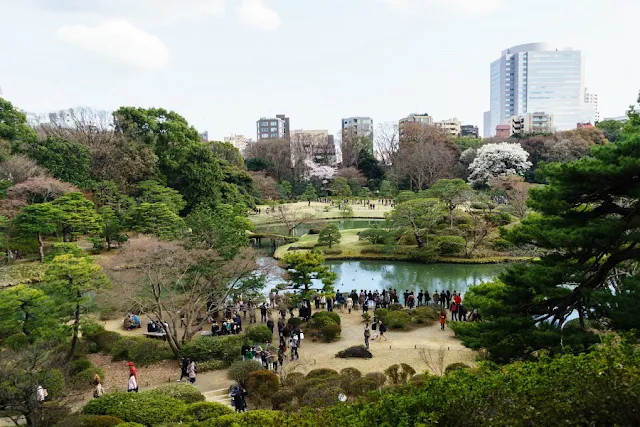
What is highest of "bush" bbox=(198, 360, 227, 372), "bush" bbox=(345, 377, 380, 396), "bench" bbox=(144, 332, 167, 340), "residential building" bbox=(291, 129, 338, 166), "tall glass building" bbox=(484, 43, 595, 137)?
"tall glass building" bbox=(484, 43, 595, 137)

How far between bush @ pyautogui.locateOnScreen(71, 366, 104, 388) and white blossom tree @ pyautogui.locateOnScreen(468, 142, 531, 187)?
38.3 meters

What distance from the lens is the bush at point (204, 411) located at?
8.49 metres

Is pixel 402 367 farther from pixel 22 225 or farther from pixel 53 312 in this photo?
pixel 22 225

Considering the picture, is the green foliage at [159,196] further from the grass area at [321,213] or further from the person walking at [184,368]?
the person walking at [184,368]

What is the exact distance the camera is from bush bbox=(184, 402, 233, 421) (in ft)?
27.9

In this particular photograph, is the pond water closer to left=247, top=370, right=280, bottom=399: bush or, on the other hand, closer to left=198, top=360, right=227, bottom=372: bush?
left=198, top=360, right=227, bottom=372: bush

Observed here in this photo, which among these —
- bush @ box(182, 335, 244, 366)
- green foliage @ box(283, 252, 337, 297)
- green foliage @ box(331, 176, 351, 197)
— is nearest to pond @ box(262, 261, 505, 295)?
green foliage @ box(283, 252, 337, 297)

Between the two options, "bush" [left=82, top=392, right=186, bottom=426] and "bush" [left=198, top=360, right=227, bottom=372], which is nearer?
"bush" [left=82, top=392, right=186, bottom=426]

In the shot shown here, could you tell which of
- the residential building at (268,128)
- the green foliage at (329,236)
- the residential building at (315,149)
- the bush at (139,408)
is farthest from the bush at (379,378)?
the residential building at (268,128)

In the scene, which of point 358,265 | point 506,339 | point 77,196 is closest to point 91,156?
point 77,196

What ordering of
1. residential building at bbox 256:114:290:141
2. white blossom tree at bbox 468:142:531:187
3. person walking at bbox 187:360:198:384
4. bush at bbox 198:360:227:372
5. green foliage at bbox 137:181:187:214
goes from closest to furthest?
person walking at bbox 187:360:198:384, bush at bbox 198:360:227:372, green foliage at bbox 137:181:187:214, white blossom tree at bbox 468:142:531:187, residential building at bbox 256:114:290:141

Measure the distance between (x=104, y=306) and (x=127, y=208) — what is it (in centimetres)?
1646

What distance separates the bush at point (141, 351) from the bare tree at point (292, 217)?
19927 mm

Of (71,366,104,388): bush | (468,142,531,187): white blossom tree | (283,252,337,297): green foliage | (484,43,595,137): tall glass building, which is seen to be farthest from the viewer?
(484,43,595,137): tall glass building
